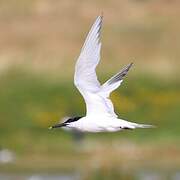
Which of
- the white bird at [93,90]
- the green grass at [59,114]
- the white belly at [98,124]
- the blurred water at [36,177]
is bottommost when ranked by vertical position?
the white belly at [98,124]

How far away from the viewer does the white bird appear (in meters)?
11.6

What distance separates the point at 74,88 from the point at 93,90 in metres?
22.3

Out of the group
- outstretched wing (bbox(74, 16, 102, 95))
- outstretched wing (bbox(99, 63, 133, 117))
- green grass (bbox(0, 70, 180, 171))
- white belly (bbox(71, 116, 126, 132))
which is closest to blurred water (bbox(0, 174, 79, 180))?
green grass (bbox(0, 70, 180, 171))

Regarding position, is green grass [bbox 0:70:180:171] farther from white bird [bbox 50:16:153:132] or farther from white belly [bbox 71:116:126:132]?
white belly [bbox 71:116:126:132]

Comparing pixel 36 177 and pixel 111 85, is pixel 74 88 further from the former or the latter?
pixel 111 85

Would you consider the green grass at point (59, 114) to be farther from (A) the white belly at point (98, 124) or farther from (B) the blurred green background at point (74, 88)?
(A) the white belly at point (98, 124)

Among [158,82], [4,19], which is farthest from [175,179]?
[4,19]

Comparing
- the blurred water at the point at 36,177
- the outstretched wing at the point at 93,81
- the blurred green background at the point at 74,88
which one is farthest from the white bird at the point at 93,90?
the blurred water at the point at 36,177

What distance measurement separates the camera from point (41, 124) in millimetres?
32188

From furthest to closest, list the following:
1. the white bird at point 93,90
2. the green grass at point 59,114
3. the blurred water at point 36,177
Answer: the green grass at point 59,114, the blurred water at point 36,177, the white bird at point 93,90

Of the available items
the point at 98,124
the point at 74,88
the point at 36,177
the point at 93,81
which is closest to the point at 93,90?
the point at 93,81

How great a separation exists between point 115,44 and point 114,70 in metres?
3.37

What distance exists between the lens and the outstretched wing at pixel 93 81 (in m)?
11.9

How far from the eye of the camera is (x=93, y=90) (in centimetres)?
1200
